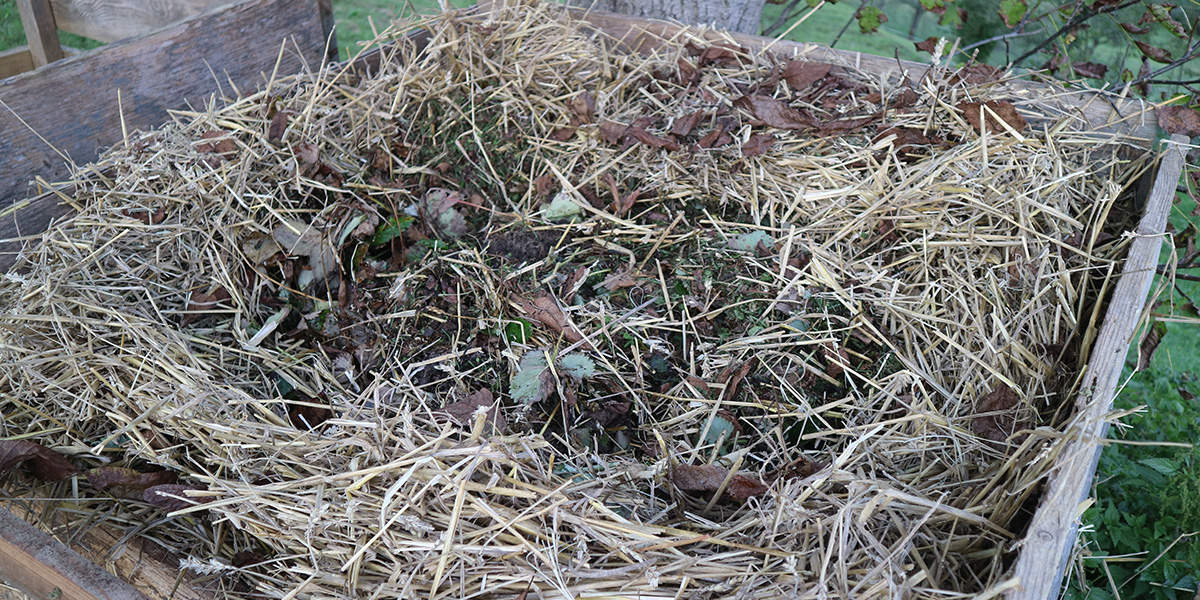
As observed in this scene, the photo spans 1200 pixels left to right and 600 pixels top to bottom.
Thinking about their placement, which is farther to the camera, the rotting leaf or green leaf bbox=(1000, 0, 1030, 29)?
green leaf bbox=(1000, 0, 1030, 29)

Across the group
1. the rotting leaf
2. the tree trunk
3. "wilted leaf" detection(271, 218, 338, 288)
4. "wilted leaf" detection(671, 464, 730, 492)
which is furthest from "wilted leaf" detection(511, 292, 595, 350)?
the tree trunk

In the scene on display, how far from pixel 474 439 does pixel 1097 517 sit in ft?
6.58

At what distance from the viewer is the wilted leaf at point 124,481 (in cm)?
134

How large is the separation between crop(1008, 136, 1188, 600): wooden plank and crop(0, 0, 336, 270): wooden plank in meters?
2.24

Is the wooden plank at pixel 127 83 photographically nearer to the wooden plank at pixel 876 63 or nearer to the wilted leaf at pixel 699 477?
the wooden plank at pixel 876 63

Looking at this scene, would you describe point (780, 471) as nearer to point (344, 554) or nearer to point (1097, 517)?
point (344, 554)

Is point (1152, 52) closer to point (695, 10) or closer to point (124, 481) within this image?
point (695, 10)

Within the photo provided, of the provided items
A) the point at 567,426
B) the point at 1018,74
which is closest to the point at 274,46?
the point at 567,426

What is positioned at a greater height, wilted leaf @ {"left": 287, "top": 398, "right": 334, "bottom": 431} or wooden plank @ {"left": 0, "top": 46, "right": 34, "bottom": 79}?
wooden plank @ {"left": 0, "top": 46, "right": 34, "bottom": 79}

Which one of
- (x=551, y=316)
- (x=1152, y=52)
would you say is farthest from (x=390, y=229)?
(x=1152, y=52)

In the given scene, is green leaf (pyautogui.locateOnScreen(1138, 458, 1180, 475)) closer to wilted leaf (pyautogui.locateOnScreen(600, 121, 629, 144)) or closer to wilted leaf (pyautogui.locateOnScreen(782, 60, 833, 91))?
wilted leaf (pyautogui.locateOnScreen(782, 60, 833, 91))

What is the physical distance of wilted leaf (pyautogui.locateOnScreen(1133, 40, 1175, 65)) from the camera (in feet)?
7.50

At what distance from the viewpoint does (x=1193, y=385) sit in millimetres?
2828

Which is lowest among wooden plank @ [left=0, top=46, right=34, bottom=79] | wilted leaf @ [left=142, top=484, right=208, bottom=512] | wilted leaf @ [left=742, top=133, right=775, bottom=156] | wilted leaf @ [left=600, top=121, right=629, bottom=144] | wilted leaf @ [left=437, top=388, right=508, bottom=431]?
wilted leaf @ [left=437, top=388, right=508, bottom=431]
